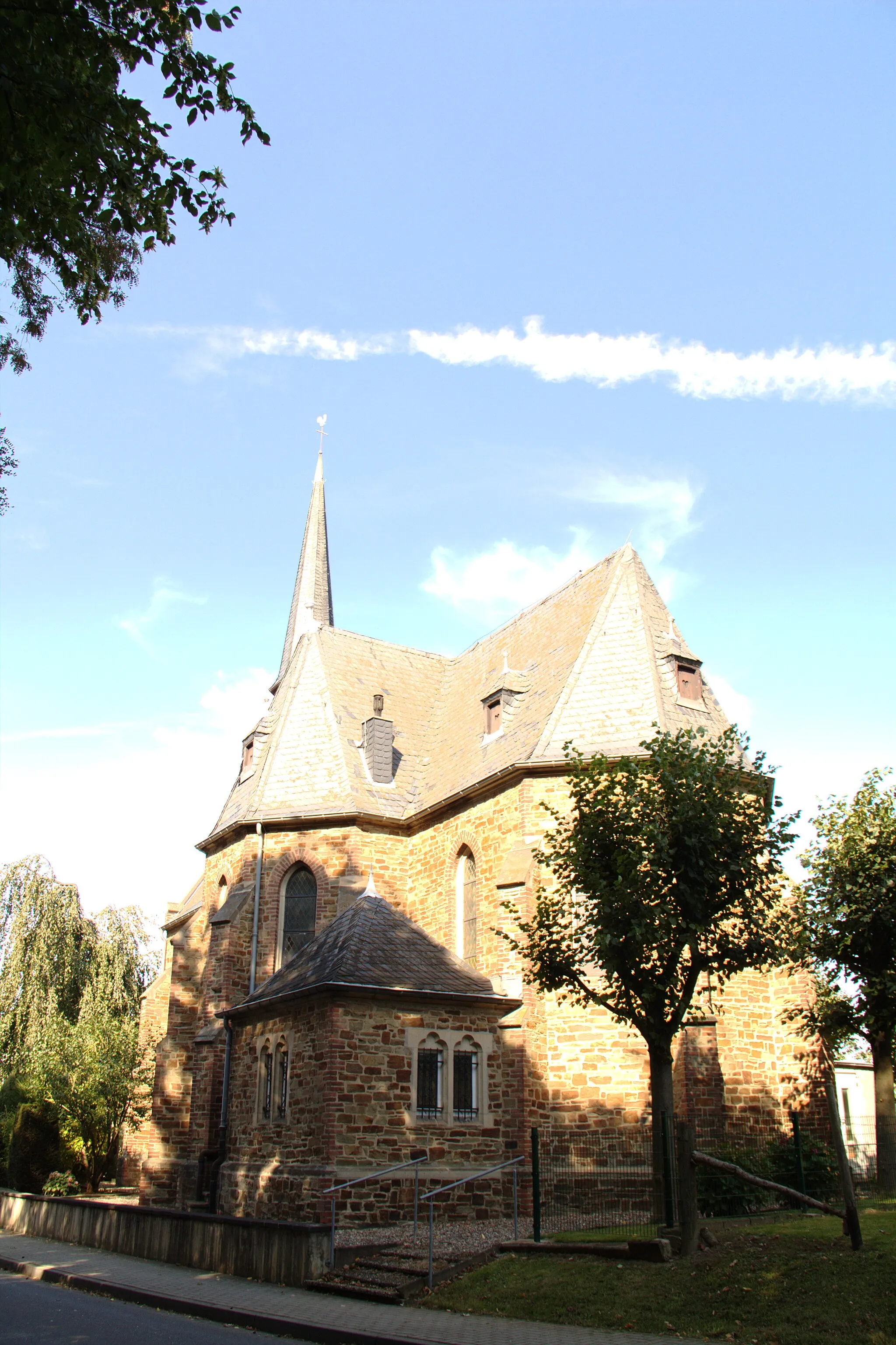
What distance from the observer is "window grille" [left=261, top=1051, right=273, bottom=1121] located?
1819cm

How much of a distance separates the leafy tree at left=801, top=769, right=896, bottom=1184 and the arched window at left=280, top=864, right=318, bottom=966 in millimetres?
10315

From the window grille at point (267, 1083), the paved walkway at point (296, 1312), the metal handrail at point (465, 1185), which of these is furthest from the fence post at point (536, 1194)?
the window grille at point (267, 1083)

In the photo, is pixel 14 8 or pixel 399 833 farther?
pixel 399 833

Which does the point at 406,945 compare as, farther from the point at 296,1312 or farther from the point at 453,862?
the point at 296,1312

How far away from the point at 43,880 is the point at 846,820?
76.6 feet

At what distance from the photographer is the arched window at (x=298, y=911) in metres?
23.0

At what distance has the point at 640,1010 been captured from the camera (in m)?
13.9

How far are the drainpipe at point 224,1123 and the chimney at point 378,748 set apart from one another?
662cm

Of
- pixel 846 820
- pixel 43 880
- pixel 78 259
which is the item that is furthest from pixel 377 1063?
pixel 43 880

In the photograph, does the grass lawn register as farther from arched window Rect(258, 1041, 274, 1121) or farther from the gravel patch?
arched window Rect(258, 1041, 274, 1121)

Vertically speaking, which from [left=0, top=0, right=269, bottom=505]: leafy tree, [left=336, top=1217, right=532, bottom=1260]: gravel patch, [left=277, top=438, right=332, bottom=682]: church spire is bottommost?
[left=336, top=1217, right=532, bottom=1260]: gravel patch

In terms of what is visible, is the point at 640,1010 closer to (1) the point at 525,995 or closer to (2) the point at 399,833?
(1) the point at 525,995

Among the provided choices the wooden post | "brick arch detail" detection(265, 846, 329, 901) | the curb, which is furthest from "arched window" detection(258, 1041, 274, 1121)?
the wooden post

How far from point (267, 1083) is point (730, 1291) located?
10.4 m
